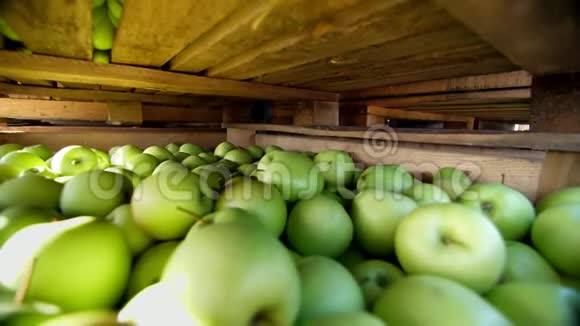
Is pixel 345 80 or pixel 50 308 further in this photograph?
pixel 345 80

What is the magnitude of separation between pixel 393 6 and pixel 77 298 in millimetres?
764

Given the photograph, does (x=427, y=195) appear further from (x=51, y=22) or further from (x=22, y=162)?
(x=22, y=162)

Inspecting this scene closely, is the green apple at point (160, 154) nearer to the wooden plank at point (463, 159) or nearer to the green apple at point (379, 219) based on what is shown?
the wooden plank at point (463, 159)

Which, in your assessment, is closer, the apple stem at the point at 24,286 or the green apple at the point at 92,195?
the apple stem at the point at 24,286

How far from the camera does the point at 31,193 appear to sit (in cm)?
72

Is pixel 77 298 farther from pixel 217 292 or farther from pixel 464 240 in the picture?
pixel 464 240

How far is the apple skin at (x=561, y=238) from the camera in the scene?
580 mm

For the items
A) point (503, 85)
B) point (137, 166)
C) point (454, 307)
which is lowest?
point (454, 307)

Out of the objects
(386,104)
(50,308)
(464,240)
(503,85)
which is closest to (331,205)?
(464,240)

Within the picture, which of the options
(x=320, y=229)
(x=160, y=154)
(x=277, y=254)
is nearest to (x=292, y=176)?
(x=320, y=229)

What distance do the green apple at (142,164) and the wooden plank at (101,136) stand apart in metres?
0.79

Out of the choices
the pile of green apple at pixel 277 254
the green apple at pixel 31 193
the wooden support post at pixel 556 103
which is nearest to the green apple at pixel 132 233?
the pile of green apple at pixel 277 254

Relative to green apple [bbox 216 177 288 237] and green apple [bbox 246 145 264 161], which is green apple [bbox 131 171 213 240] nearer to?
green apple [bbox 216 177 288 237]

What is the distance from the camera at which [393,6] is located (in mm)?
646
